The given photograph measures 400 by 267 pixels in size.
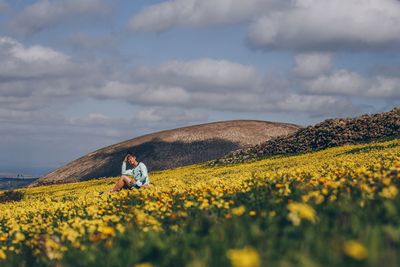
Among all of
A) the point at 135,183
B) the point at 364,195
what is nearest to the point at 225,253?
the point at 364,195

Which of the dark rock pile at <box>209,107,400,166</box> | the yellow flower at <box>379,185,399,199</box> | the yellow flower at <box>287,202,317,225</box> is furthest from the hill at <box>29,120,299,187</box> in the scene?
the yellow flower at <box>287,202,317,225</box>

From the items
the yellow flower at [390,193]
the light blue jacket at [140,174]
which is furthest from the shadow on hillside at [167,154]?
the yellow flower at [390,193]

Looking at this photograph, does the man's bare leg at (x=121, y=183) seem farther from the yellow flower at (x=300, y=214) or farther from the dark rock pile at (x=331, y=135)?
the dark rock pile at (x=331, y=135)

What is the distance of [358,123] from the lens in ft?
141

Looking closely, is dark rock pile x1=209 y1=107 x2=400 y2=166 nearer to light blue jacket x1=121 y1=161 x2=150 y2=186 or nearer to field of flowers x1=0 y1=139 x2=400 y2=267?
light blue jacket x1=121 y1=161 x2=150 y2=186

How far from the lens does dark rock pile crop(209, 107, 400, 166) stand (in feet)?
133

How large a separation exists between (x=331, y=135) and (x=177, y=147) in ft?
90.8

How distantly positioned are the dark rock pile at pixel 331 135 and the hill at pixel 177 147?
17.5 m

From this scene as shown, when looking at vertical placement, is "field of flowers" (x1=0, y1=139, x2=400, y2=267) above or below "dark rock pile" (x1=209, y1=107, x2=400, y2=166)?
below

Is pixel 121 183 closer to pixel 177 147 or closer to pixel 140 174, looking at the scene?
pixel 140 174

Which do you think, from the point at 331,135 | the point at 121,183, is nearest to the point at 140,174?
the point at 121,183

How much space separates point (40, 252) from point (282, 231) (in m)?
4.00

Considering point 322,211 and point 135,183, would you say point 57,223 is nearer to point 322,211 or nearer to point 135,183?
point 322,211

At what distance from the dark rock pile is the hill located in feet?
57.4
